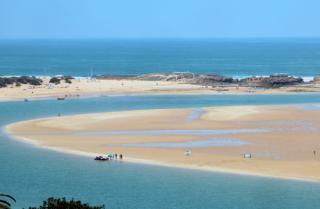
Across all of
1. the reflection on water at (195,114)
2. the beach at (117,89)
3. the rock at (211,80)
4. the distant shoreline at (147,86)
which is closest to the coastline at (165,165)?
the reflection on water at (195,114)

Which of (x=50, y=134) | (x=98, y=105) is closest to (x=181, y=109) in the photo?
(x=98, y=105)

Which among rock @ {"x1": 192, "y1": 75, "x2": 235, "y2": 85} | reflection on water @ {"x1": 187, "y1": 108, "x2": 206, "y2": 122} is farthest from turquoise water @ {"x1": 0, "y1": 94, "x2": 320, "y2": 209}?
rock @ {"x1": 192, "y1": 75, "x2": 235, "y2": 85}

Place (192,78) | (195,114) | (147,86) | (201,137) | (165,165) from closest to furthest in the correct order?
(165,165)
(201,137)
(195,114)
(147,86)
(192,78)

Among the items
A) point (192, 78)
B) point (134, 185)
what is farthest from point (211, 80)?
point (134, 185)

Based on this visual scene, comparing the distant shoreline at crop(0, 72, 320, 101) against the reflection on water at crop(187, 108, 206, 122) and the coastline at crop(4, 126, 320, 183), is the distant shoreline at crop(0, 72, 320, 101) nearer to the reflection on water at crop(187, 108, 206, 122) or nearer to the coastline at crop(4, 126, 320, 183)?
the reflection on water at crop(187, 108, 206, 122)

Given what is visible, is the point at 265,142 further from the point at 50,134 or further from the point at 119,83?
the point at 119,83

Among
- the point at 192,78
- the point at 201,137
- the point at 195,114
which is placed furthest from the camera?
the point at 192,78

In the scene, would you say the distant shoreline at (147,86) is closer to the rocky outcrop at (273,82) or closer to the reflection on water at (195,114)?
the rocky outcrop at (273,82)

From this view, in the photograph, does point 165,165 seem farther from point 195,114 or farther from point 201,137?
point 195,114
